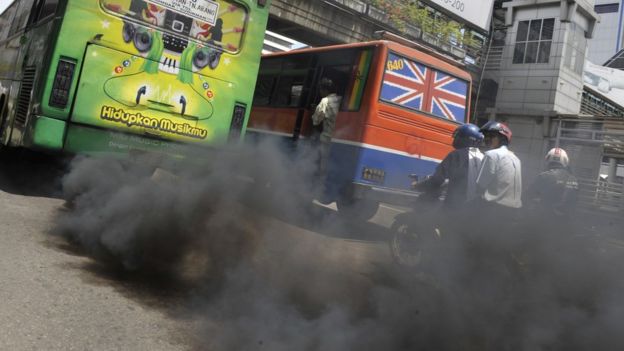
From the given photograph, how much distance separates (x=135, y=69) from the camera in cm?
459

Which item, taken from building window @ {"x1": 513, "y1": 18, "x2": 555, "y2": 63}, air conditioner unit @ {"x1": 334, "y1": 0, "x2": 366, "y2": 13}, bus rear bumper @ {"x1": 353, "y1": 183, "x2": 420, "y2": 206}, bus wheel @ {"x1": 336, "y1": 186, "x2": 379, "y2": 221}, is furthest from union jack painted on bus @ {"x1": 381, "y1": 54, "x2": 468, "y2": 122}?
building window @ {"x1": 513, "y1": 18, "x2": 555, "y2": 63}

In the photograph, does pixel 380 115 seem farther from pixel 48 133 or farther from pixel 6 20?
pixel 6 20

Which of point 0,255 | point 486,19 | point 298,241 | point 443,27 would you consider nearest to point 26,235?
point 0,255

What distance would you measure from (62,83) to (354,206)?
12.0 ft

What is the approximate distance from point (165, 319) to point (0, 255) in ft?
4.36

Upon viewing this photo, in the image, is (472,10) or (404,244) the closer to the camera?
(404,244)

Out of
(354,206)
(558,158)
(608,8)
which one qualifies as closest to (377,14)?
(354,206)

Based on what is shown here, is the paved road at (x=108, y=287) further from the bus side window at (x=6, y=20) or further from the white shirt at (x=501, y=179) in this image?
the bus side window at (x=6, y=20)

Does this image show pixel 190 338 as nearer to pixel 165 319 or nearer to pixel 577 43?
pixel 165 319

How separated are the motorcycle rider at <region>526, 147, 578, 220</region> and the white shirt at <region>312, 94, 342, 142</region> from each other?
2470 millimetres

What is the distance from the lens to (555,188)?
4.81m

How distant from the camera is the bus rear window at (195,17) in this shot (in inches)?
180

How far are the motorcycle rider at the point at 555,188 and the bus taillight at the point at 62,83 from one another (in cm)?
416

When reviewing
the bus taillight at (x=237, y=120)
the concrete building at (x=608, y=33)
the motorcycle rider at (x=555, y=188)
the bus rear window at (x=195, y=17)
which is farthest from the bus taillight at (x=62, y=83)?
the concrete building at (x=608, y=33)
